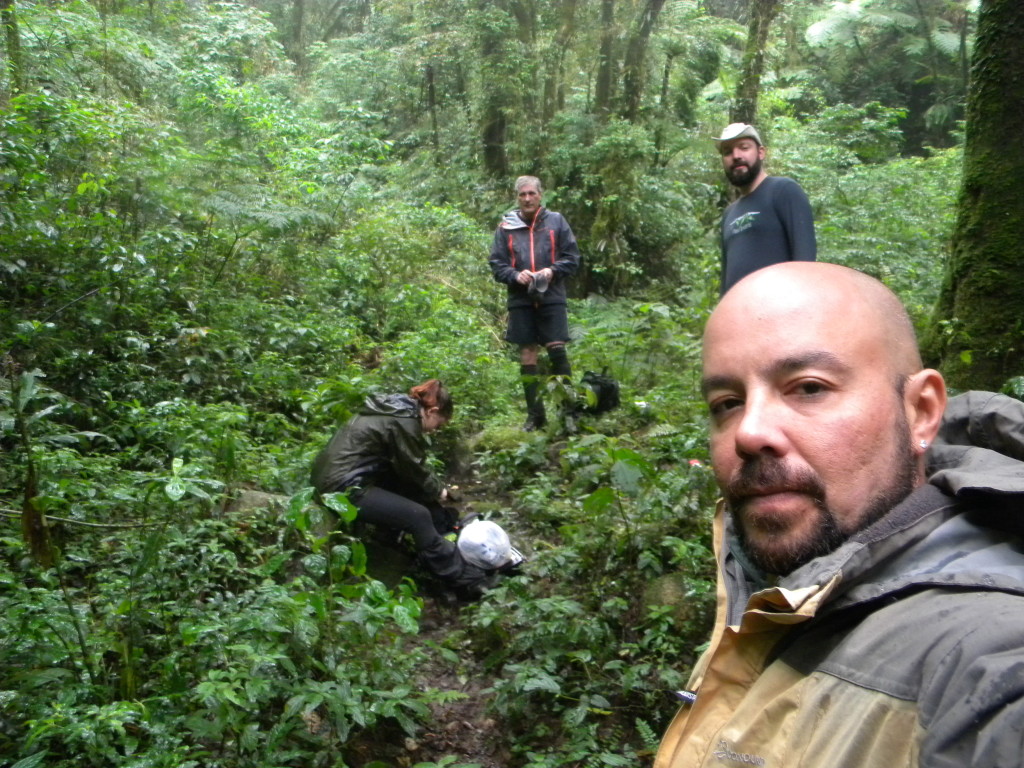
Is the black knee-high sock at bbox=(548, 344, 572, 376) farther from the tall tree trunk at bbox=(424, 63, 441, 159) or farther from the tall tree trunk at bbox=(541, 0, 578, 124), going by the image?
the tall tree trunk at bbox=(424, 63, 441, 159)

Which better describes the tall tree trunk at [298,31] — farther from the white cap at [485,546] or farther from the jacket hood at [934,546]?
the jacket hood at [934,546]

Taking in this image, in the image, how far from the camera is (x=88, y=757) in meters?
2.74

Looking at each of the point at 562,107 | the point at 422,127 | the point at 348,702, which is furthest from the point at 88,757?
the point at 422,127

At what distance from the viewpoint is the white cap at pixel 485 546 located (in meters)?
5.25

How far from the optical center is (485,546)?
17.2 feet

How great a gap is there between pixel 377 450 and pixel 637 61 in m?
11.7

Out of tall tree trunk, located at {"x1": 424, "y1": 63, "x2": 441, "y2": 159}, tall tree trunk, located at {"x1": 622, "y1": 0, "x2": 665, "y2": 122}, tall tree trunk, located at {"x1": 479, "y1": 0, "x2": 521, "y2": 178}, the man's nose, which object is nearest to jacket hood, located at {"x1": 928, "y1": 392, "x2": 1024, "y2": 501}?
the man's nose

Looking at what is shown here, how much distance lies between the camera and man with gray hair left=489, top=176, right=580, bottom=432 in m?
7.25

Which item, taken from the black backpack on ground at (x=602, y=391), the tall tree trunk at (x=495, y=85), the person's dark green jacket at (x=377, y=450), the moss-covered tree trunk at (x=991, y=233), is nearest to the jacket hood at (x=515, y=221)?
the black backpack on ground at (x=602, y=391)

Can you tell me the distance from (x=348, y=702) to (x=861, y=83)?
23789 millimetres

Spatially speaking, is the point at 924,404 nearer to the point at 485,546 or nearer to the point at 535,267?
the point at 485,546

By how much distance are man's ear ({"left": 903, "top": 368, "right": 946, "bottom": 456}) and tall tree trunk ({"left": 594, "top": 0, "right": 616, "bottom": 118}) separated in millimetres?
14315

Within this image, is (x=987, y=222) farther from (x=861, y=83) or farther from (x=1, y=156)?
(x=861, y=83)

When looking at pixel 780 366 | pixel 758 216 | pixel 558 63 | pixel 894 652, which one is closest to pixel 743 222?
pixel 758 216
